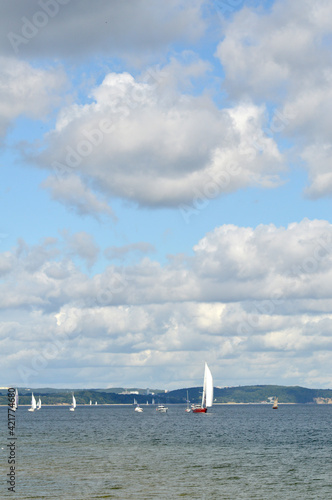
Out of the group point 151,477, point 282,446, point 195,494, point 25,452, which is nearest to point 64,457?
point 25,452

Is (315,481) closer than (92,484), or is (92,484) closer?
(92,484)

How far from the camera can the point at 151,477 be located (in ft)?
252

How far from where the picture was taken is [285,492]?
68625 mm

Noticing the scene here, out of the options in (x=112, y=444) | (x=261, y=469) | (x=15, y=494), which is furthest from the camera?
(x=112, y=444)

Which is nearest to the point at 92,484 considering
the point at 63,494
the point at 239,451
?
the point at 63,494

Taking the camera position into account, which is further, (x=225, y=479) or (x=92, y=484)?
(x=225, y=479)

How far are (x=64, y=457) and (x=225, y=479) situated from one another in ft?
108

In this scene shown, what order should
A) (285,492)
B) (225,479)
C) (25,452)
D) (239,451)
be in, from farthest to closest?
(239,451)
(25,452)
(225,479)
(285,492)

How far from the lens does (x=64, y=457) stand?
9900 cm

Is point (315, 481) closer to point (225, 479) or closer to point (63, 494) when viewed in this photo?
point (225, 479)

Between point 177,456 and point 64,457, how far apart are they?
745 inches

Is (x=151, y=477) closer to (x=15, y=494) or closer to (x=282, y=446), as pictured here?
(x=15, y=494)

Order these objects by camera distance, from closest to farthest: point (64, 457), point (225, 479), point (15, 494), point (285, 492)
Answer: point (15, 494) < point (285, 492) < point (225, 479) < point (64, 457)


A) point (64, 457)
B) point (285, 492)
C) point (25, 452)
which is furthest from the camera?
point (25, 452)
